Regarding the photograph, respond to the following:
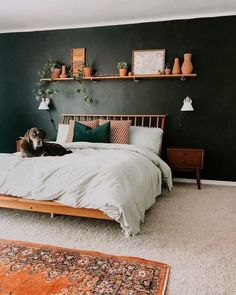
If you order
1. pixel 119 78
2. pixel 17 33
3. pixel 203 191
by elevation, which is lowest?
pixel 203 191

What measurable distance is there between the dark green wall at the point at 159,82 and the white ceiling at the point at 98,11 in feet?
0.43

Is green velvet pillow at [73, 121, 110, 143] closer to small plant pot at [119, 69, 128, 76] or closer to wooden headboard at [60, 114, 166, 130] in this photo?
wooden headboard at [60, 114, 166, 130]

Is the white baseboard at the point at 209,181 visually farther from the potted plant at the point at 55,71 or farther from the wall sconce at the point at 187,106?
the potted plant at the point at 55,71

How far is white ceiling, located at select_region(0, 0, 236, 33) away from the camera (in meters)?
3.85

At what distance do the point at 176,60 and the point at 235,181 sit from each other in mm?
2088

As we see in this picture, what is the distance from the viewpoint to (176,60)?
14.4ft

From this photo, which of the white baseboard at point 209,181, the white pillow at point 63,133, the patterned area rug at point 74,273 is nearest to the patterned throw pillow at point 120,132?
the white pillow at point 63,133

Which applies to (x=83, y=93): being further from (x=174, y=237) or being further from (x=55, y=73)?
(x=174, y=237)

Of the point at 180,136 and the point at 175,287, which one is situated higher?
the point at 180,136

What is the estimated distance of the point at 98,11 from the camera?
421cm

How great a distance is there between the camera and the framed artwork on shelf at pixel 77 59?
16.2 ft

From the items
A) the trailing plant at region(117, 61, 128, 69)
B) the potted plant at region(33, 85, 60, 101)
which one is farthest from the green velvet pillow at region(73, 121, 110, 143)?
the potted plant at region(33, 85, 60, 101)

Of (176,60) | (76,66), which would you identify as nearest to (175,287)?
(176,60)

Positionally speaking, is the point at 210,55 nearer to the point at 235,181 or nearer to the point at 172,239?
the point at 235,181
